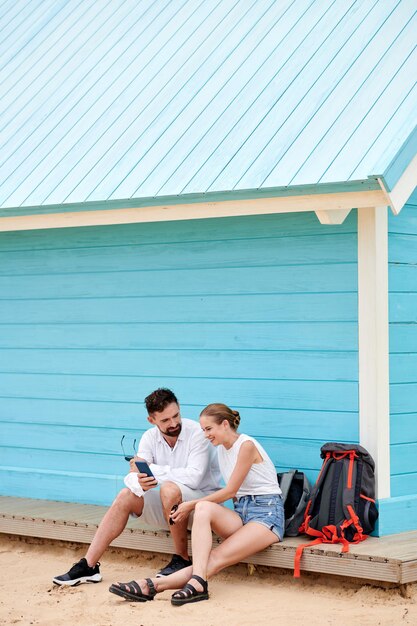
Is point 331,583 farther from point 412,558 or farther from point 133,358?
point 133,358

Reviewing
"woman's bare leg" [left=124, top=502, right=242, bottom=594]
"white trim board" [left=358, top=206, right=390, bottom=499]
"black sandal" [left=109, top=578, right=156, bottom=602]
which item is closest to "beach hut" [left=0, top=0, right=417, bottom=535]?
"white trim board" [left=358, top=206, right=390, bottom=499]

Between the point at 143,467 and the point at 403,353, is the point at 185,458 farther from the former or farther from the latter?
the point at 403,353

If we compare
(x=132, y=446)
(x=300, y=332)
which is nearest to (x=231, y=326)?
(x=300, y=332)

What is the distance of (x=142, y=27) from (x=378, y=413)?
13.3 feet

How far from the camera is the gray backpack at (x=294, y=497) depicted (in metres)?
6.82

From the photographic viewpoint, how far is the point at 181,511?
6645mm

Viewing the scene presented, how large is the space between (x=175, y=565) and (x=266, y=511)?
659mm

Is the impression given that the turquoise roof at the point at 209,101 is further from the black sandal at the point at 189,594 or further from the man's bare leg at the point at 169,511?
the black sandal at the point at 189,594

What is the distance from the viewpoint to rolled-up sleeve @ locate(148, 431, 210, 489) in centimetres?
690

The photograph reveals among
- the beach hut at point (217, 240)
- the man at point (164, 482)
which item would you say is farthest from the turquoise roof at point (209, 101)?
the man at point (164, 482)

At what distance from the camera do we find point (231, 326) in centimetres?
752

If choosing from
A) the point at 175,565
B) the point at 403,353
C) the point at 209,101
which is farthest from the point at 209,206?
the point at 175,565

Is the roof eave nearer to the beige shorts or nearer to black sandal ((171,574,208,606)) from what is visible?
the beige shorts

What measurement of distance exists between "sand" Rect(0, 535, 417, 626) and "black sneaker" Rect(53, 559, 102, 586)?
4cm
